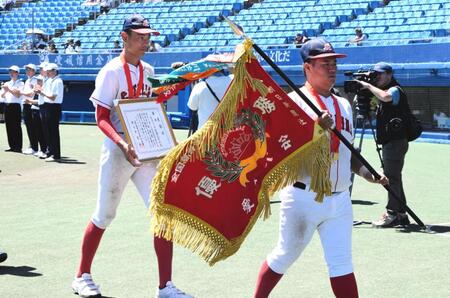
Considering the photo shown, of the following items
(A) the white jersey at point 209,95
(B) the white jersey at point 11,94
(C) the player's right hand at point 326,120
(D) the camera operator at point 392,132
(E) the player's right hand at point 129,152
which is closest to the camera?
(C) the player's right hand at point 326,120

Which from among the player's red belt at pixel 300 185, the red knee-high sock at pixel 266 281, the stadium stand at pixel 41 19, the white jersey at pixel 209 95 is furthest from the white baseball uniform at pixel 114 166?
the stadium stand at pixel 41 19

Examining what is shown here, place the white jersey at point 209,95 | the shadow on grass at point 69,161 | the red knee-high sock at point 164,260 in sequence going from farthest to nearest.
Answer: the shadow on grass at point 69,161
the white jersey at point 209,95
the red knee-high sock at point 164,260

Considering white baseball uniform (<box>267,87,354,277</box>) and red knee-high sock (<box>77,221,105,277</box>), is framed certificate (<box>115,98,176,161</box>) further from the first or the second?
A: white baseball uniform (<box>267,87,354,277</box>)

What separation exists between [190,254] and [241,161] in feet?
9.59

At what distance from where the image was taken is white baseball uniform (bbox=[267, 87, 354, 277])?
5.03m

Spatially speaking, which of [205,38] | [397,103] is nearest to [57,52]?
[205,38]

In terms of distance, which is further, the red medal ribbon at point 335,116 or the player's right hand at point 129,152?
the player's right hand at point 129,152

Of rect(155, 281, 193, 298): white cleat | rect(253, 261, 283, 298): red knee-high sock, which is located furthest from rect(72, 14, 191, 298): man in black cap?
rect(253, 261, 283, 298): red knee-high sock

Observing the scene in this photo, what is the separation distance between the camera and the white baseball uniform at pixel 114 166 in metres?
6.23

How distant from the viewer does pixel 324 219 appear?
507 centimetres

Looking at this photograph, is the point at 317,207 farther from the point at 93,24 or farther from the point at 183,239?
the point at 93,24

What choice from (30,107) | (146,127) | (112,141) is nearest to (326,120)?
(146,127)

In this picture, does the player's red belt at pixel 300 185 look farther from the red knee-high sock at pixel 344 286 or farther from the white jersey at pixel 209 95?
the white jersey at pixel 209 95

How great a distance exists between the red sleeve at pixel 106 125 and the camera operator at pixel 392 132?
A: 12.4ft
